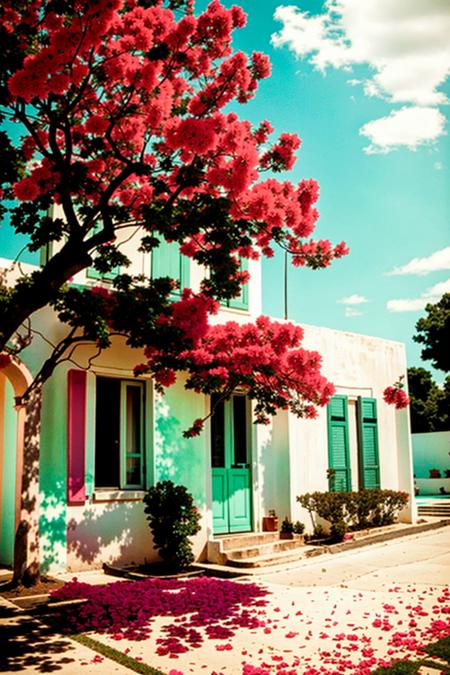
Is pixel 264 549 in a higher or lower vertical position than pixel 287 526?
lower

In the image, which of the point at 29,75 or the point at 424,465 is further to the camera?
the point at 424,465

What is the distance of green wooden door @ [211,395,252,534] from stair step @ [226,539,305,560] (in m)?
0.65

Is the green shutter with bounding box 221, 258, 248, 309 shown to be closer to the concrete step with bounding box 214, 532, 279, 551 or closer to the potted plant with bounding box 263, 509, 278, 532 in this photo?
the potted plant with bounding box 263, 509, 278, 532

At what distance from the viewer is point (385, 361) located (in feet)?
48.7

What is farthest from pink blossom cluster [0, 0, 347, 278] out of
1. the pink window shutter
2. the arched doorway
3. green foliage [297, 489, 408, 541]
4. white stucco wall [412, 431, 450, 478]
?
white stucco wall [412, 431, 450, 478]

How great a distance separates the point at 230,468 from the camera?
1101 cm

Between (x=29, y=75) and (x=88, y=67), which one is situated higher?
(x=88, y=67)

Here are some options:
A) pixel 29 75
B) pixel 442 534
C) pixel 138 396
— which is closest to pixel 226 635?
pixel 138 396

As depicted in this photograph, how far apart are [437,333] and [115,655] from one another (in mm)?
27859

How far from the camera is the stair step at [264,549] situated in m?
9.80

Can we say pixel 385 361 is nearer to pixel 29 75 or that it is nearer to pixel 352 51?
pixel 352 51

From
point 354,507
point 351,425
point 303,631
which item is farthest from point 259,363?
point 351,425

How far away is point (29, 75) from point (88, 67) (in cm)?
113

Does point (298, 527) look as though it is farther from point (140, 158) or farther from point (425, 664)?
point (140, 158)
